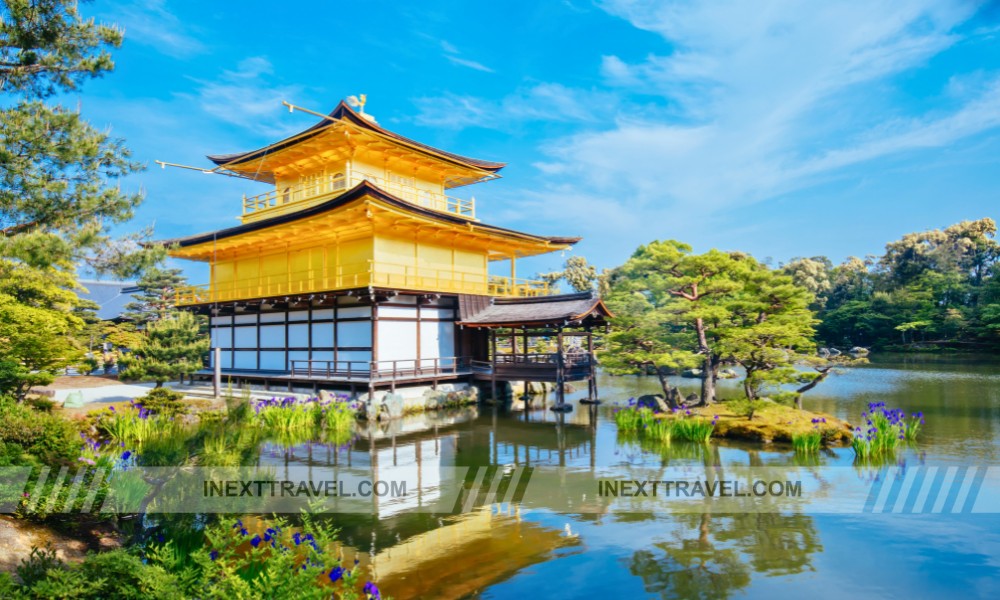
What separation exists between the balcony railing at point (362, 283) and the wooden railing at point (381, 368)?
8.75 ft

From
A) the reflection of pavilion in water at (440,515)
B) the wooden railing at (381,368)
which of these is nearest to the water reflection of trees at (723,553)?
the reflection of pavilion in water at (440,515)

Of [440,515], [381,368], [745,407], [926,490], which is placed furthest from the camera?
[381,368]

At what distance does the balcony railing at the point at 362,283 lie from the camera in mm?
19564

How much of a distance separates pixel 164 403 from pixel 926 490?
16.6 meters

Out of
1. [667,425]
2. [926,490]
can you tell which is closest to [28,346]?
[667,425]

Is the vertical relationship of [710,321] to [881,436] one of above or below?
above

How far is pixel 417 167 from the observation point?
25.4m

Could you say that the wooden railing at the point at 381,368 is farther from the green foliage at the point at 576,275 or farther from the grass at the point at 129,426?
the green foliage at the point at 576,275

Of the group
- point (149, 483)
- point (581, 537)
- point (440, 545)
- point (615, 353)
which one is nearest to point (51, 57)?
point (149, 483)

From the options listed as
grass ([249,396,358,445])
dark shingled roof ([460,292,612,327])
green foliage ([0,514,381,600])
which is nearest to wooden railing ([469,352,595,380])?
dark shingled roof ([460,292,612,327])

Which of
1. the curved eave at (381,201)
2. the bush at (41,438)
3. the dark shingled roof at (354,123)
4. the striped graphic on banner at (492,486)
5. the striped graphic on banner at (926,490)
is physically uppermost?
the dark shingled roof at (354,123)

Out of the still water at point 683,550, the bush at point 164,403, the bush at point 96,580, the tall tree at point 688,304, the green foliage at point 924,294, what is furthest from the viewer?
the green foliage at point 924,294

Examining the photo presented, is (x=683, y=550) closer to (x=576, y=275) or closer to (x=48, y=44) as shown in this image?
(x=48, y=44)

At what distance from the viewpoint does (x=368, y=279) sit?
744 inches
